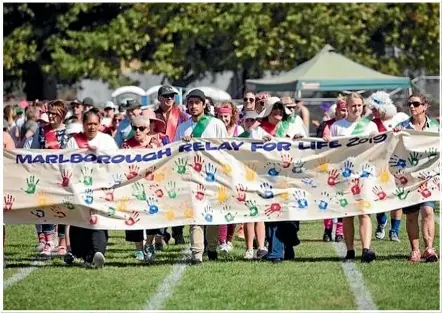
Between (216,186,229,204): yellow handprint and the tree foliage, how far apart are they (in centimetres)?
3299

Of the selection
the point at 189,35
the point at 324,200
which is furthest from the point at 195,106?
the point at 189,35

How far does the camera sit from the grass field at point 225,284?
1159 centimetres

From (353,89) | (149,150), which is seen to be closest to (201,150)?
(149,150)

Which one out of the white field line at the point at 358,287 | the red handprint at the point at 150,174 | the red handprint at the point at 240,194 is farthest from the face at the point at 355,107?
the red handprint at the point at 150,174

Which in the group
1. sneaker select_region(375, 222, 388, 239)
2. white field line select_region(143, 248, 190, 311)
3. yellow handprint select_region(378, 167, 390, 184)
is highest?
yellow handprint select_region(378, 167, 390, 184)

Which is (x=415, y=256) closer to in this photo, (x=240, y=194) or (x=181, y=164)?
(x=240, y=194)

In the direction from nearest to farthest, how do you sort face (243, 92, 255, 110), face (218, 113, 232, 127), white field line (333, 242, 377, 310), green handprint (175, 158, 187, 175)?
white field line (333, 242, 377, 310)
green handprint (175, 158, 187, 175)
face (218, 113, 232, 127)
face (243, 92, 255, 110)

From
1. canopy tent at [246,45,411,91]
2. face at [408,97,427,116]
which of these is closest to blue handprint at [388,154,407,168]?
face at [408,97,427,116]

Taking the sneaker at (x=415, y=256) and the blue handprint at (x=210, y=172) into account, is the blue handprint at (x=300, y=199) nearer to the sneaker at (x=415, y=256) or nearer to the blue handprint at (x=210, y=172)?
the blue handprint at (x=210, y=172)

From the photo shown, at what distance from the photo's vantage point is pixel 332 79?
1458 inches

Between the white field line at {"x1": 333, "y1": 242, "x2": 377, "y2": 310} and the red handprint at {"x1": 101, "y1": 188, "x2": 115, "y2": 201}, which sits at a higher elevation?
the red handprint at {"x1": 101, "y1": 188, "x2": 115, "y2": 201}

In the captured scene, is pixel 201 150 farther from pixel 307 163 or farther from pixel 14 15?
pixel 14 15

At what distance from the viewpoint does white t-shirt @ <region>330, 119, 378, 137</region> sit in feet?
50.5

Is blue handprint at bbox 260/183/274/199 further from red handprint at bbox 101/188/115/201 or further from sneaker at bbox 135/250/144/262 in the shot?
red handprint at bbox 101/188/115/201
